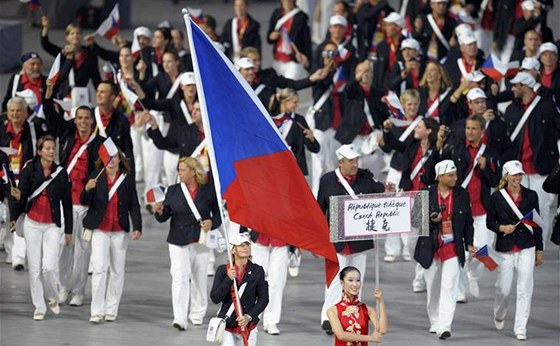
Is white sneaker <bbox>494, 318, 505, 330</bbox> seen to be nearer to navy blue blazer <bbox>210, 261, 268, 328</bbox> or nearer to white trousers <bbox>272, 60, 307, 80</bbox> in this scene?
navy blue blazer <bbox>210, 261, 268, 328</bbox>

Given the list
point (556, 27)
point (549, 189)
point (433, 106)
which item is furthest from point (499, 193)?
point (556, 27)

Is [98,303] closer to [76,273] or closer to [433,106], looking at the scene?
[76,273]

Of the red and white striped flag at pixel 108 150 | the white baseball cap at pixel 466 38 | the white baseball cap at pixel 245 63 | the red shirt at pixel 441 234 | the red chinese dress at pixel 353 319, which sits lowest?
the red chinese dress at pixel 353 319

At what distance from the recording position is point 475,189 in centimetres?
2239

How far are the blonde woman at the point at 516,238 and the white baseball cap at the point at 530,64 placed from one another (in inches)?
180

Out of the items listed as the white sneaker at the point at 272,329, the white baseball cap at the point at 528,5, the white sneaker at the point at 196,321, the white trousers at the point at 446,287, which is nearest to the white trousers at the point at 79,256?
the white sneaker at the point at 196,321

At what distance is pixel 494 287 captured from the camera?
23.1m

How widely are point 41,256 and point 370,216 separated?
4.71m

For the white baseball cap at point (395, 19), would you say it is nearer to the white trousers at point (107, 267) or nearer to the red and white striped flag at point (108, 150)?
the red and white striped flag at point (108, 150)

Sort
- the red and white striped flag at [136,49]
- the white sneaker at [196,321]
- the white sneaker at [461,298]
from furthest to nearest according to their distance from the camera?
the red and white striped flag at [136,49]
the white sneaker at [461,298]
the white sneaker at [196,321]

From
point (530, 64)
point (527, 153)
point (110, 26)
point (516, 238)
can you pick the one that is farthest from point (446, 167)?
point (110, 26)

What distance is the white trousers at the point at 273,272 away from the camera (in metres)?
20.8

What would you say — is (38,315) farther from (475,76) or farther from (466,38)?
(466,38)

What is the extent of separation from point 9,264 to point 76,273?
6.69 ft
